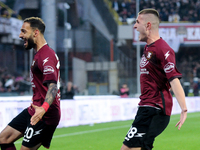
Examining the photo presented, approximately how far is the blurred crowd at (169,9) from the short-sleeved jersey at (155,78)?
3602 centimetres

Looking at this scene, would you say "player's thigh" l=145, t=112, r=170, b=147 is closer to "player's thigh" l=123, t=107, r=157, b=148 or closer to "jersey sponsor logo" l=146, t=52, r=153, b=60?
"player's thigh" l=123, t=107, r=157, b=148

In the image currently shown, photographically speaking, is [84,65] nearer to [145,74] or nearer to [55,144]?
[55,144]

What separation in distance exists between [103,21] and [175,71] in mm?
33919

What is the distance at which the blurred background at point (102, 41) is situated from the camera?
31.9 m

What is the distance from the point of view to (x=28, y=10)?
38438 millimetres

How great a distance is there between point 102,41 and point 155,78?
30790 millimetres

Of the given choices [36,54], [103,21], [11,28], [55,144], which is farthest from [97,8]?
[36,54]

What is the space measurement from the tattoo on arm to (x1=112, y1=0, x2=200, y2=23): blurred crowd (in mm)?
36218

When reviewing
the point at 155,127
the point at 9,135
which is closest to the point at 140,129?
the point at 155,127

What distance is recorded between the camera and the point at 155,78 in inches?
181

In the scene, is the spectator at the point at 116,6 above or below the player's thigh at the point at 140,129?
above

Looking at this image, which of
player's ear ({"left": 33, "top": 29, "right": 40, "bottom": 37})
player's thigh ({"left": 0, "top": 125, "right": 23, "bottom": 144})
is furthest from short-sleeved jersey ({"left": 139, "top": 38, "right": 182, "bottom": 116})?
player's thigh ({"left": 0, "top": 125, "right": 23, "bottom": 144})

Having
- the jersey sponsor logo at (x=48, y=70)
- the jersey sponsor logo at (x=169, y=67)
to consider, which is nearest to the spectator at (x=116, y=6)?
the jersey sponsor logo at (x=48, y=70)

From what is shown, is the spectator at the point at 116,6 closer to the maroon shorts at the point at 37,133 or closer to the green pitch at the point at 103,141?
the green pitch at the point at 103,141
